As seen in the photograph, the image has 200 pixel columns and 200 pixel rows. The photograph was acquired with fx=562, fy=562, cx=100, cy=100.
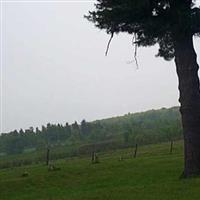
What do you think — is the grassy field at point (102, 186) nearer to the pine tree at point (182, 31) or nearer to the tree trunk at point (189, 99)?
the tree trunk at point (189, 99)

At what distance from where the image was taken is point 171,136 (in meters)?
121

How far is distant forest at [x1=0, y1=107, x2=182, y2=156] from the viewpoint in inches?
5246

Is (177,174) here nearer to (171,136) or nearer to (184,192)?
(184,192)

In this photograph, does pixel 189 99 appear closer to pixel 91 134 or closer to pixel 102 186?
pixel 102 186

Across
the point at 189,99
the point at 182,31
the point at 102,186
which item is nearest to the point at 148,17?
the point at 182,31

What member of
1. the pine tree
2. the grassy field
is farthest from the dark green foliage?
the grassy field

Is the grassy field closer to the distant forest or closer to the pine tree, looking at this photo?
the pine tree

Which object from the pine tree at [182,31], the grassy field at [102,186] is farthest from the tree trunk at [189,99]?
the grassy field at [102,186]

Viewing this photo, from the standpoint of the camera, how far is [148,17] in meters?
22.9

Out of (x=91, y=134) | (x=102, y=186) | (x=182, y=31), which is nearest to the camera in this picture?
(x=182, y=31)

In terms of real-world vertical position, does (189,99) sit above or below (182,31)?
below

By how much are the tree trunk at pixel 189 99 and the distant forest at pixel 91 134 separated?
335 ft

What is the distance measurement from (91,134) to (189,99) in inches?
5443

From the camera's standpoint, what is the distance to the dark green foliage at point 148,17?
2227cm
